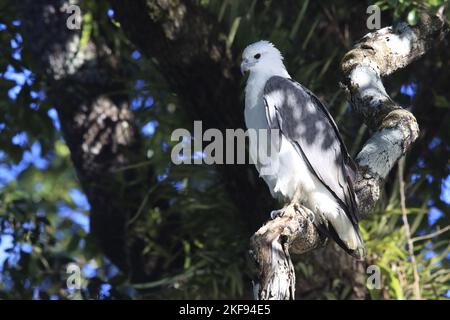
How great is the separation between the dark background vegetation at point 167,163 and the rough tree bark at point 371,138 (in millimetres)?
1163

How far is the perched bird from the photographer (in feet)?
15.4

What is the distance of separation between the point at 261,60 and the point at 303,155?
65 cm

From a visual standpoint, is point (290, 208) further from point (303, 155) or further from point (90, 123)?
point (90, 123)

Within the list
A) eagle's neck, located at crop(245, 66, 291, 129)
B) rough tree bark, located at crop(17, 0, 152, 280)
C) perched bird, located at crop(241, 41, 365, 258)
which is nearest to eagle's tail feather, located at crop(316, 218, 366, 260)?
perched bird, located at crop(241, 41, 365, 258)

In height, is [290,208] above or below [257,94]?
below

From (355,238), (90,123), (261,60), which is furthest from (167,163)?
(355,238)

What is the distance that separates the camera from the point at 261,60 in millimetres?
5180

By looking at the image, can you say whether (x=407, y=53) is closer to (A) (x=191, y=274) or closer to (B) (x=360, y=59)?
(B) (x=360, y=59)

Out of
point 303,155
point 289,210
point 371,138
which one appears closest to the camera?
point 371,138

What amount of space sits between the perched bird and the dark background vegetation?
820 mm

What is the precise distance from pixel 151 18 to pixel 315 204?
148 centimetres

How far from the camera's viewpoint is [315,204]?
191 inches

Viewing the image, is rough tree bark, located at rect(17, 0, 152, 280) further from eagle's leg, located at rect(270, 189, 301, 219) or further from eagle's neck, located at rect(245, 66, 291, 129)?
eagle's leg, located at rect(270, 189, 301, 219)

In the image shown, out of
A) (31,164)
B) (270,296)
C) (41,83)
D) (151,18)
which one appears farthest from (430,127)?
(31,164)
